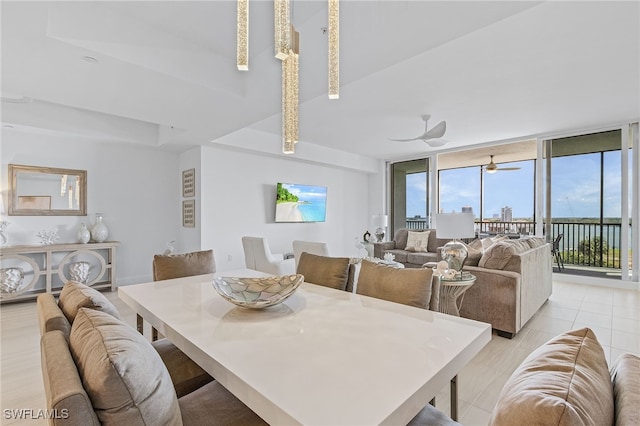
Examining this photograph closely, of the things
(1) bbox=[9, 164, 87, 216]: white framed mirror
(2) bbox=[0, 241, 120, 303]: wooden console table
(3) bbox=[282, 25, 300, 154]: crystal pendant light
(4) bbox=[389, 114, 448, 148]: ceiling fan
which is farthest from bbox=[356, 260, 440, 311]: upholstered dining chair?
(1) bbox=[9, 164, 87, 216]: white framed mirror

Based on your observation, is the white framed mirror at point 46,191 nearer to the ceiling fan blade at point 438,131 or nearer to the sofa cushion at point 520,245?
the ceiling fan blade at point 438,131

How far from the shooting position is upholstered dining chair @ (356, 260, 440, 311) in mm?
1621

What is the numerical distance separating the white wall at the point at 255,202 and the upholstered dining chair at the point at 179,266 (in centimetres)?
260

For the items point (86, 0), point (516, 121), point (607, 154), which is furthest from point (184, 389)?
point (607, 154)

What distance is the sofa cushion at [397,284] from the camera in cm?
162

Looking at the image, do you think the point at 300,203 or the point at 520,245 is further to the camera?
the point at 300,203

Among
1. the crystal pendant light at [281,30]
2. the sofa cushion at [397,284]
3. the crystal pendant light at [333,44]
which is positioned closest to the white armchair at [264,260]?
the sofa cushion at [397,284]

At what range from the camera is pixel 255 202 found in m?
5.73

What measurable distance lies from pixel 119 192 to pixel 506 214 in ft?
28.5

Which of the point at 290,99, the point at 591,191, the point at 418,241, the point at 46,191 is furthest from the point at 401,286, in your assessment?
the point at 591,191

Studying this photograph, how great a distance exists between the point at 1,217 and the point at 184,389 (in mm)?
4491

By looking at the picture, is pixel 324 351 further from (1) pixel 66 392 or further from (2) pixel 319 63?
(2) pixel 319 63

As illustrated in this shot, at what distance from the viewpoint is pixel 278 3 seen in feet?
4.47

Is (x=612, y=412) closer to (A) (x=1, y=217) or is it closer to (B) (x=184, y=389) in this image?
(B) (x=184, y=389)
